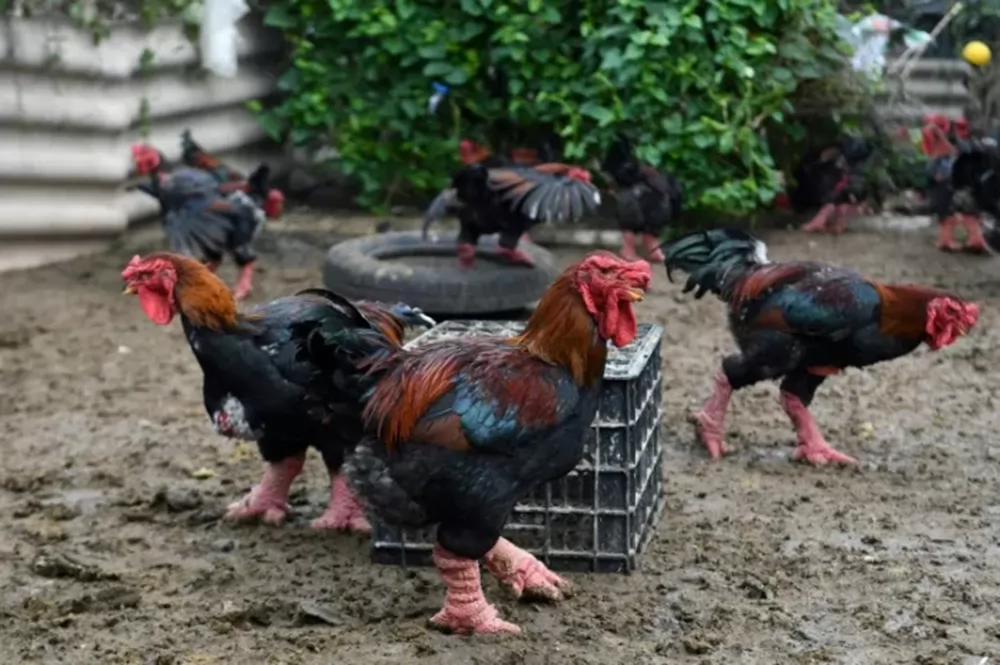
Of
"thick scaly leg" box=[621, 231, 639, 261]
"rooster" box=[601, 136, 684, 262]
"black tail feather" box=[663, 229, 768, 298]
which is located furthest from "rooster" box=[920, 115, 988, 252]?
"black tail feather" box=[663, 229, 768, 298]

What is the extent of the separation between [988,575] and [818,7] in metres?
6.66

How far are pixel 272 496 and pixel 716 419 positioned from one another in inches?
74.9

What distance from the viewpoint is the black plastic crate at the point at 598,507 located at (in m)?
4.41

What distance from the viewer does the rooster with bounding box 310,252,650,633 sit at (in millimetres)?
3828

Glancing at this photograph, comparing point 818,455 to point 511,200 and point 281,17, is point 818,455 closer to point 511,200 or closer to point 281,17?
point 511,200

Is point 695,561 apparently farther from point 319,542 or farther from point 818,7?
point 818,7

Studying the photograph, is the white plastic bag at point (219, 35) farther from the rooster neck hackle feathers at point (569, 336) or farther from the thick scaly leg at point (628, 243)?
the rooster neck hackle feathers at point (569, 336)

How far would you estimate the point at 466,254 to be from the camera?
323 inches

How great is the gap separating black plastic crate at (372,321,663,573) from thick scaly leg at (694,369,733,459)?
1.19 meters

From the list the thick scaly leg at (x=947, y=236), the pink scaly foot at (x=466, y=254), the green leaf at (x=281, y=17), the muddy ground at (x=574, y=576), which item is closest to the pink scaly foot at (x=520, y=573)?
the muddy ground at (x=574, y=576)

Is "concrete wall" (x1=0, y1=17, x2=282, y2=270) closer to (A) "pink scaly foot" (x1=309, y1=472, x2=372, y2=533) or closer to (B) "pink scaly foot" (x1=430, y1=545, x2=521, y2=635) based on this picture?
(A) "pink scaly foot" (x1=309, y1=472, x2=372, y2=533)

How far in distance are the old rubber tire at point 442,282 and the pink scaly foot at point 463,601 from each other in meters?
3.85

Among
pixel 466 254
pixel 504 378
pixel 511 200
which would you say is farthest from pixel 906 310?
pixel 466 254

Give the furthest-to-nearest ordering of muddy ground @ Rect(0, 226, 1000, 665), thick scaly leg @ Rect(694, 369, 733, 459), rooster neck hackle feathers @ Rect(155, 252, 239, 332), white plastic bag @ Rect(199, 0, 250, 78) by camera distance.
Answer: white plastic bag @ Rect(199, 0, 250, 78), thick scaly leg @ Rect(694, 369, 733, 459), rooster neck hackle feathers @ Rect(155, 252, 239, 332), muddy ground @ Rect(0, 226, 1000, 665)
